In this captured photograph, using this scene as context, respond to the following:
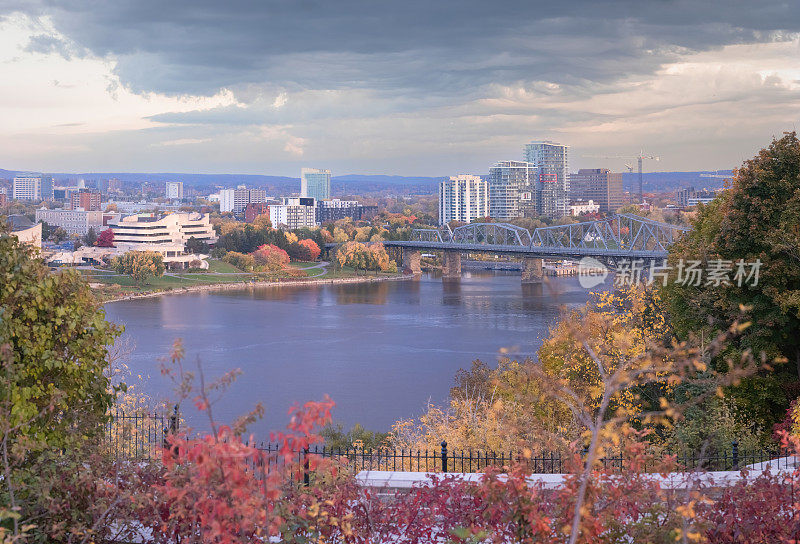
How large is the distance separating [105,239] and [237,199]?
3738 inches

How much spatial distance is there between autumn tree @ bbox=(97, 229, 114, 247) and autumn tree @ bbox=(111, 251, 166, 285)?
1110 cm

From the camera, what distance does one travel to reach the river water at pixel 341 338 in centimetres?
1794

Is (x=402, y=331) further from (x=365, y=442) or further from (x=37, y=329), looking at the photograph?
(x=37, y=329)

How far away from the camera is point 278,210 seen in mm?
100250

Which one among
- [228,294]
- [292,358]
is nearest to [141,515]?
[292,358]

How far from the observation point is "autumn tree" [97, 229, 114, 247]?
189 feet

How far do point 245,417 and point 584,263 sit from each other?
39763 mm

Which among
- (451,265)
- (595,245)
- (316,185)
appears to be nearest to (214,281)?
(451,265)

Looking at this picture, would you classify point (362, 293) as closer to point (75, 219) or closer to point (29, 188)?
point (75, 219)

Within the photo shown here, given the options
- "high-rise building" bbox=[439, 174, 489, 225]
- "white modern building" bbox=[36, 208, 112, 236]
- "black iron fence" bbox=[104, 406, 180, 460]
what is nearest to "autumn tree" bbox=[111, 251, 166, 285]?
"white modern building" bbox=[36, 208, 112, 236]

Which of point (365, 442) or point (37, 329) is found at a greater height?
point (37, 329)

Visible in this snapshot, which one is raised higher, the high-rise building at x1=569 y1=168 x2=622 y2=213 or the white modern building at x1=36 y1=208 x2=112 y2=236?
the high-rise building at x1=569 y1=168 x2=622 y2=213

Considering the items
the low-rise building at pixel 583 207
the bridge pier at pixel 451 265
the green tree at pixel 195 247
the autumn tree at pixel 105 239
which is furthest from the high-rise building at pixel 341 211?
the bridge pier at pixel 451 265

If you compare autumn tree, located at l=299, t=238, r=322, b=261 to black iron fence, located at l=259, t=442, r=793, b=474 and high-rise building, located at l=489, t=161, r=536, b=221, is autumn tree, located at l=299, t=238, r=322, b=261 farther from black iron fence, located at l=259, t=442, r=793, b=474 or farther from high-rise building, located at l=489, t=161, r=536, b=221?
high-rise building, located at l=489, t=161, r=536, b=221
